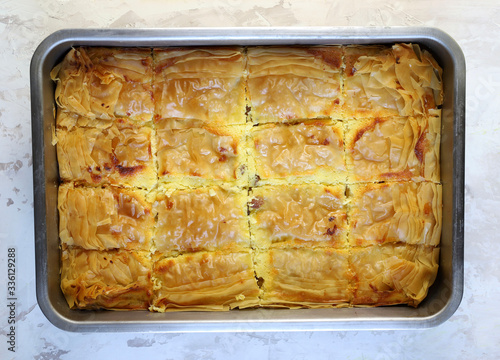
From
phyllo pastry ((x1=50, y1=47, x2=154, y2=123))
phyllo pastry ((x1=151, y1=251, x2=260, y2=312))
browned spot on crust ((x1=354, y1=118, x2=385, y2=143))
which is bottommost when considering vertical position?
phyllo pastry ((x1=151, y1=251, x2=260, y2=312))

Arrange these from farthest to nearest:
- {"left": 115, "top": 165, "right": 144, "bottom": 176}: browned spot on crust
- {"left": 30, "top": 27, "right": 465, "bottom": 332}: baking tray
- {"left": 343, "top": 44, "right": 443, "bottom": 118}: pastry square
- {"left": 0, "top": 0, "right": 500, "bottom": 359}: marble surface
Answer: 1. {"left": 0, "top": 0, "right": 500, "bottom": 359}: marble surface
2. {"left": 115, "top": 165, "right": 144, "bottom": 176}: browned spot on crust
3. {"left": 343, "top": 44, "right": 443, "bottom": 118}: pastry square
4. {"left": 30, "top": 27, "right": 465, "bottom": 332}: baking tray

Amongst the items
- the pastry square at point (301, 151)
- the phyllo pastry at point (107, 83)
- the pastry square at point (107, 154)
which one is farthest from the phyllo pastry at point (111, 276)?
the pastry square at point (301, 151)

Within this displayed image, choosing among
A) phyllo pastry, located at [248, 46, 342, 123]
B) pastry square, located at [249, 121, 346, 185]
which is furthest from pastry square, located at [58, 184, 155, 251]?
phyllo pastry, located at [248, 46, 342, 123]

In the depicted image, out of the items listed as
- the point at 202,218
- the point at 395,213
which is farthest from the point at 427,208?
the point at 202,218


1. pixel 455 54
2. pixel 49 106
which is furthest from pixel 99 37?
pixel 455 54

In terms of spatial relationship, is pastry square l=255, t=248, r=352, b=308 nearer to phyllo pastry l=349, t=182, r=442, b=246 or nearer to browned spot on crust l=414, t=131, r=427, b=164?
phyllo pastry l=349, t=182, r=442, b=246

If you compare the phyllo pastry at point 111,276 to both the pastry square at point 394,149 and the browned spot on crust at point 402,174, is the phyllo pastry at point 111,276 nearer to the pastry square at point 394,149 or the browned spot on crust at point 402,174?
the pastry square at point 394,149

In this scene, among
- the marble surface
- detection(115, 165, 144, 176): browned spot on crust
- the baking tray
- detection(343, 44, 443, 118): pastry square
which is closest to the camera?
the baking tray
